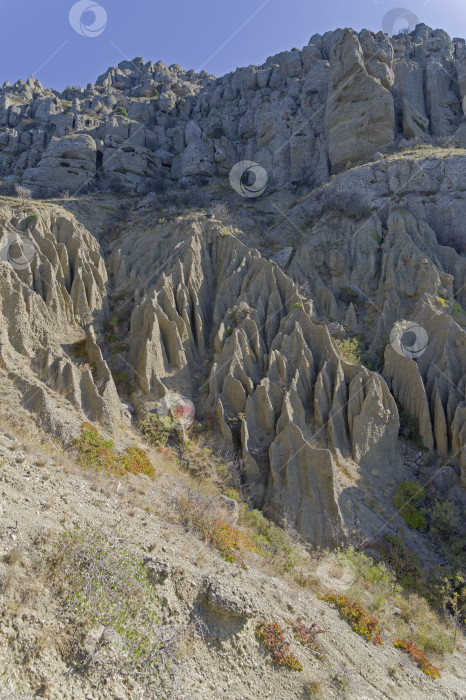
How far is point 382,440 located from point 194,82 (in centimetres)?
7870

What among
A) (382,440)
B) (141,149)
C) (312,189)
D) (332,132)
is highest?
(332,132)

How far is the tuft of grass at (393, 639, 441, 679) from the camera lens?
10.2 metres

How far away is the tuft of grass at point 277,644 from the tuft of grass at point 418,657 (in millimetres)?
3840

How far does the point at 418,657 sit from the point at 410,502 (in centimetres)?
738

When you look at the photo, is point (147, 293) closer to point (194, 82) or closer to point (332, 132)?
point (332, 132)

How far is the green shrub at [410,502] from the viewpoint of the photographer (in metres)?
16.7

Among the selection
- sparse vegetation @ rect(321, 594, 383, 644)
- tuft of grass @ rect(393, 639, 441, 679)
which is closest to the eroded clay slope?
sparse vegetation @ rect(321, 594, 383, 644)

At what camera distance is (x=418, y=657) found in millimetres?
10539

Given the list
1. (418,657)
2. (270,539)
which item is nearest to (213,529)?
(270,539)

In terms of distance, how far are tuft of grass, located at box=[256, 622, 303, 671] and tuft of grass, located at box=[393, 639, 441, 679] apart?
3.84 m

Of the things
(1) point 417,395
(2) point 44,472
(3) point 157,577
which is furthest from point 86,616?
(1) point 417,395

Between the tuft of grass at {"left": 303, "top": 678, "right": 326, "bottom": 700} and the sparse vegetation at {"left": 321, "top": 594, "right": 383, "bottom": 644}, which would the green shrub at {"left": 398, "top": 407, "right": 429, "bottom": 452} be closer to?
the sparse vegetation at {"left": 321, "top": 594, "right": 383, "bottom": 644}

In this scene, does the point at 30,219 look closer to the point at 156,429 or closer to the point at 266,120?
the point at 156,429

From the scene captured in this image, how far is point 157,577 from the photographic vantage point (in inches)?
335
